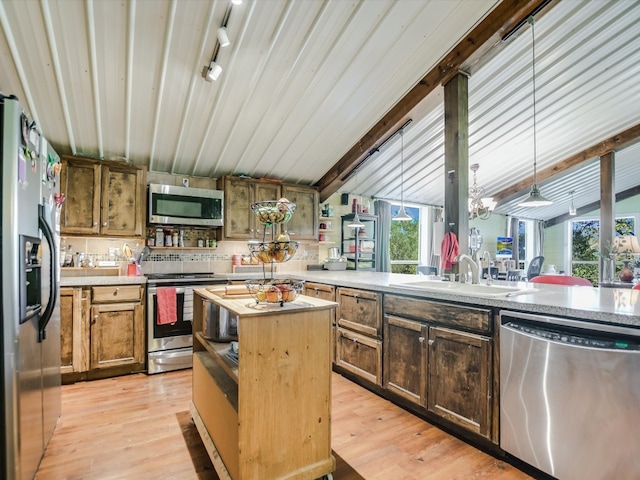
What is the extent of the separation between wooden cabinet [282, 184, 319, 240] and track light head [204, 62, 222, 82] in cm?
206

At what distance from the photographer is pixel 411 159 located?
198 inches

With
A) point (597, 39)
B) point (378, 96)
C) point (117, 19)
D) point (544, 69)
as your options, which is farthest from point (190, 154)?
point (597, 39)

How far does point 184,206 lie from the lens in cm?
394

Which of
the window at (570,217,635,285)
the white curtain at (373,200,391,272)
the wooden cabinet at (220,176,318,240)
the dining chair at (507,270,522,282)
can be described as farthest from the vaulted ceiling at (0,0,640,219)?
the window at (570,217,635,285)

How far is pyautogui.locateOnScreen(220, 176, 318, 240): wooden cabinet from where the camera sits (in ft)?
14.0

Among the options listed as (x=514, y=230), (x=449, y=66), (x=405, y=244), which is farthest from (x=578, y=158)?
(x=449, y=66)

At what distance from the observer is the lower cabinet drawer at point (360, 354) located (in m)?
2.81

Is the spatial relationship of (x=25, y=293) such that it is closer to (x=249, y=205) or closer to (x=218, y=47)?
(x=218, y=47)

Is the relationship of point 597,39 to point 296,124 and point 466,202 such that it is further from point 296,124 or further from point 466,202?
point 296,124

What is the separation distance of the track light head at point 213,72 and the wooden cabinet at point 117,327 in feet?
6.98

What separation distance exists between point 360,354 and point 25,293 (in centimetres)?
240

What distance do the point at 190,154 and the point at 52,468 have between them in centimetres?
307

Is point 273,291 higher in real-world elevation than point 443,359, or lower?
higher

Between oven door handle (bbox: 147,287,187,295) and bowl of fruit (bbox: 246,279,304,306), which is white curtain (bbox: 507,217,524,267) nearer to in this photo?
oven door handle (bbox: 147,287,187,295)
